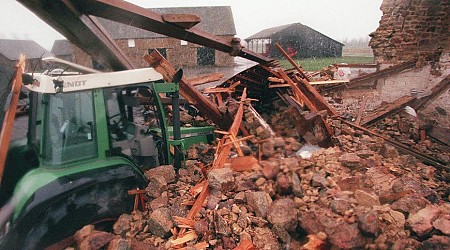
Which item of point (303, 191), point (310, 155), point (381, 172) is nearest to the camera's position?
point (303, 191)

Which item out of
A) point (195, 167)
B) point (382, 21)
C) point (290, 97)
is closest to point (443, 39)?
point (382, 21)

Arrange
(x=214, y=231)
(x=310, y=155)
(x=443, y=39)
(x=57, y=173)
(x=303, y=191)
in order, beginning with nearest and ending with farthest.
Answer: (x=57, y=173)
(x=214, y=231)
(x=303, y=191)
(x=310, y=155)
(x=443, y=39)

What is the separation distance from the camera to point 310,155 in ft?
14.7

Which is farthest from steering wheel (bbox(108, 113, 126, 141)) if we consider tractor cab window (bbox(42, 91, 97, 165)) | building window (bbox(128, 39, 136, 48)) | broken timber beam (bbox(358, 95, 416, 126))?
building window (bbox(128, 39, 136, 48))

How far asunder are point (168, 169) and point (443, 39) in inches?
344

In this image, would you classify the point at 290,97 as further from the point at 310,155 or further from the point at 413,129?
the point at 413,129

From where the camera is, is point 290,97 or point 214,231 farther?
point 290,97

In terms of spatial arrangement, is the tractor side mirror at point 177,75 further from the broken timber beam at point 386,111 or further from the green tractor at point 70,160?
the broken timber beam at point 386,111

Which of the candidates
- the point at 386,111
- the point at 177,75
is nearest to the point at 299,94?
the point at 386,111

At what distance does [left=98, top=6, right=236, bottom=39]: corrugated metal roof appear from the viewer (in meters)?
26.0

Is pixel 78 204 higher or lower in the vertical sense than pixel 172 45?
lower

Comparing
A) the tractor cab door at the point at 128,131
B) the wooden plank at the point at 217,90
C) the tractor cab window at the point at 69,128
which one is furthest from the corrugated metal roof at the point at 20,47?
the tractor cab window at the point at 69,128

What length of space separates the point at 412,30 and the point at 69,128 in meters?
9.52

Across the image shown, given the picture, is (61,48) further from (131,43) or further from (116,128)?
(116,128)
